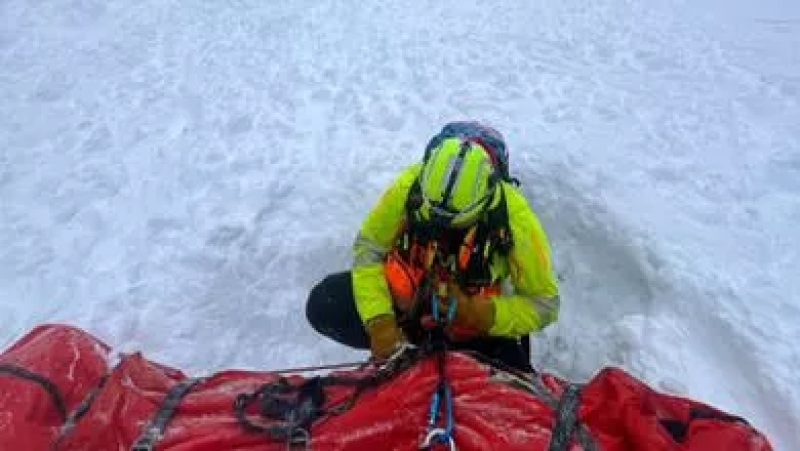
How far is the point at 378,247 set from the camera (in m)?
3.77

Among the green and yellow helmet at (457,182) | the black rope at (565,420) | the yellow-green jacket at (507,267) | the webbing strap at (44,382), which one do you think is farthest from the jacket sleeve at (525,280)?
the webbing strap at (44,382)

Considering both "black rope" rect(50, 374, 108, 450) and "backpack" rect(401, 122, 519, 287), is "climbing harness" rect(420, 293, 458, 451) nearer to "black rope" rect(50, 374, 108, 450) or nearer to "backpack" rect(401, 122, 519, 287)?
"backpack" rect(401, 122, 519, 287)

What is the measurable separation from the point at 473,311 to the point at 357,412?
863 mm

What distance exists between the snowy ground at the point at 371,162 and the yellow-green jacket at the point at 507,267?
1.03 metres

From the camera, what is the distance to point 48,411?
2.95m

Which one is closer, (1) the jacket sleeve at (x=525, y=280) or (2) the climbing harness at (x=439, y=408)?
(2) the climbing harness at (x=439, y=408)

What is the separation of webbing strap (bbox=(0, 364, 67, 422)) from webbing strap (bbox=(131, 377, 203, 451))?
0.35m

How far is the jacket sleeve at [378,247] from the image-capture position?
11.8ft

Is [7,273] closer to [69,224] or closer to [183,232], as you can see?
[69,224]

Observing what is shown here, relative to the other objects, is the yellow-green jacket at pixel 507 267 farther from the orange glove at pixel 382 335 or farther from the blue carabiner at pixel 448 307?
the blue carabiner at pixel 448 307

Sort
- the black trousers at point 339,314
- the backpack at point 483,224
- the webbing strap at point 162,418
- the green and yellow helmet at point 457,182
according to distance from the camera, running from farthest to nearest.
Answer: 1. the black trousers at point 339,314
2. the backpack at point 483,224
3. the green and yellow helmet at point 457,182
4. the webbing strap at point 162,418

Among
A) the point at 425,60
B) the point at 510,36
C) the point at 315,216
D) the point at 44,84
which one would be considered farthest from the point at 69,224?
the point at 510,36

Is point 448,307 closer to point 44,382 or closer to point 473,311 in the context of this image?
point 473,311

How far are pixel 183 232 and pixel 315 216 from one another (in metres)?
0.92
